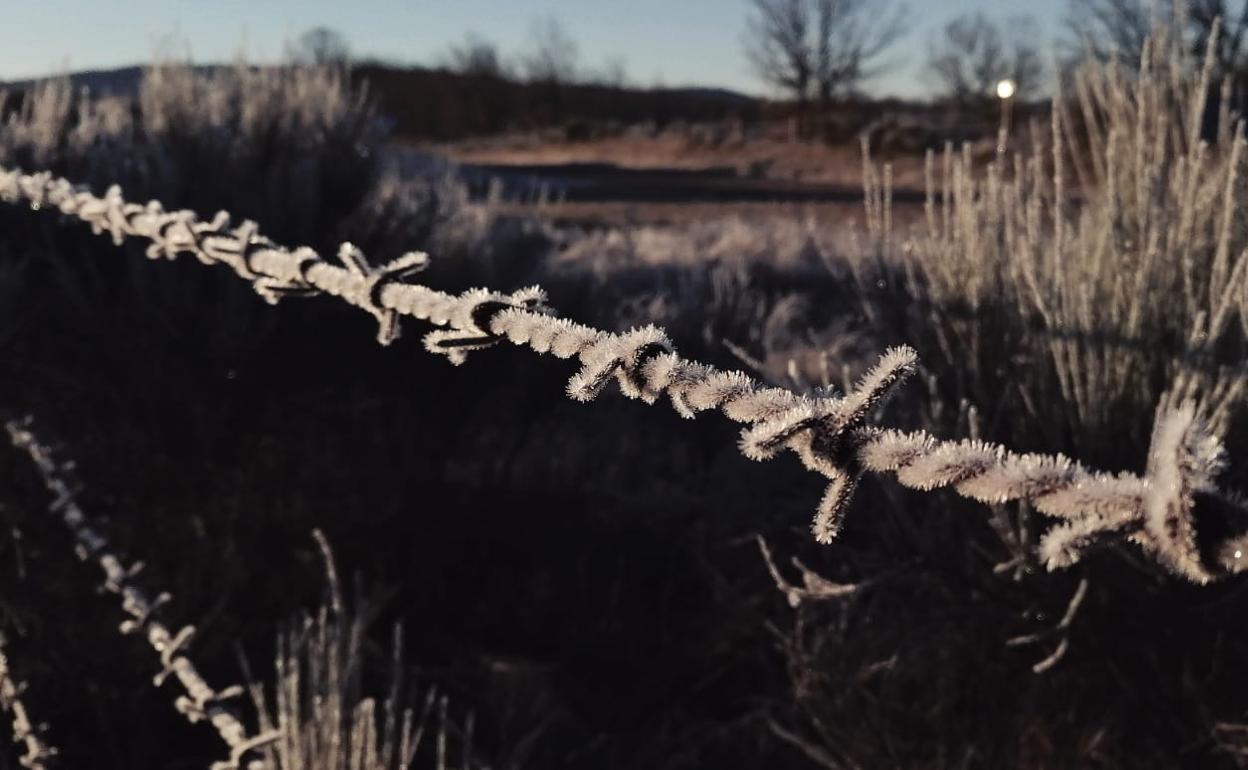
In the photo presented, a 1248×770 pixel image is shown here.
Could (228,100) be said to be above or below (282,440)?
above

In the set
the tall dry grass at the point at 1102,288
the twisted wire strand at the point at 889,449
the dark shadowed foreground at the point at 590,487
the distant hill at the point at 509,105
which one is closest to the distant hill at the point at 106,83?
the dark shadowed foreground at the point at 590,487

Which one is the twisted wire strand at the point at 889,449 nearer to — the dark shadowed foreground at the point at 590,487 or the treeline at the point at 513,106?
the dark shadowed foreground at the point at 590,487

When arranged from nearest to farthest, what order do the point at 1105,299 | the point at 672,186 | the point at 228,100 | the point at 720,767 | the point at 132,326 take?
the point at 1105,299
the point at 720,767
the point at 132,326
the point at 228,100
the point at 672,186

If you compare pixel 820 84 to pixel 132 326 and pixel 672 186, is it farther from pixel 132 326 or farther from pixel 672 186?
pixel 132 326

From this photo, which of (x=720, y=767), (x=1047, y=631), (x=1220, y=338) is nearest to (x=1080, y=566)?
(x=1047, y=631)

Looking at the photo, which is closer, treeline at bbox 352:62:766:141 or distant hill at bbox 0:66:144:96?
distant hill at bbox 0:66:144:96

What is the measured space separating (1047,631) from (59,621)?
2.85 meters

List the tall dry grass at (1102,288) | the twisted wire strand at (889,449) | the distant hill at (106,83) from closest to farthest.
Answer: the twisted wire strand at (889,449) < the tall dry grass at (1102,288) < the distant hill at (106,83)

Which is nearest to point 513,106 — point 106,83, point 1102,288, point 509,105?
point 509,105

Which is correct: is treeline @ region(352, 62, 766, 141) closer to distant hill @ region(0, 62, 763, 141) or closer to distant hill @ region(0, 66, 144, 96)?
distant hill @ region(0, 62, 763, 141)

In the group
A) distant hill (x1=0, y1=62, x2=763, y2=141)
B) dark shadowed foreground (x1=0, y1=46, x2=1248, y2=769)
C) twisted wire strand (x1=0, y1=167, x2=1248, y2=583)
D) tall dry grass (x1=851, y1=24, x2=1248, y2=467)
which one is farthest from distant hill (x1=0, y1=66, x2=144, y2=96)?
distant hill (x1=0, y1=62, x2=763, y2=141)

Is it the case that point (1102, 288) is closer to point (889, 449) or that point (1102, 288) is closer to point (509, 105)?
point (889, 449)

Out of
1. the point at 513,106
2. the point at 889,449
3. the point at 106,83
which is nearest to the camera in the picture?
the point at 889,449

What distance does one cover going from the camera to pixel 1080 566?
10.8 ft
